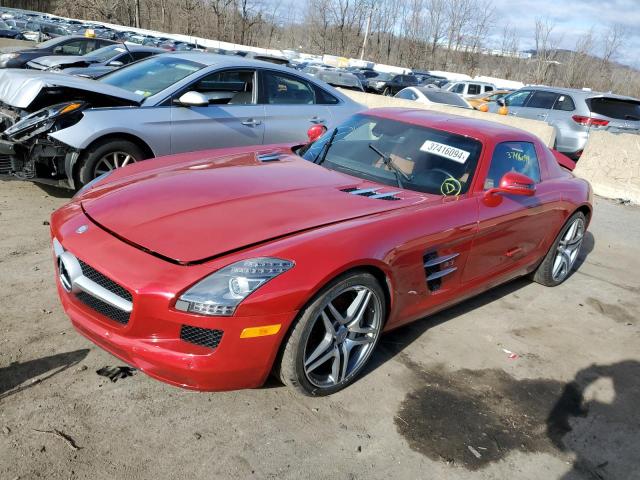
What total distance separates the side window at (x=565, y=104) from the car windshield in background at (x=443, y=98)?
141 inches

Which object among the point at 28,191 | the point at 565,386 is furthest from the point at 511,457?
the point at 28,191

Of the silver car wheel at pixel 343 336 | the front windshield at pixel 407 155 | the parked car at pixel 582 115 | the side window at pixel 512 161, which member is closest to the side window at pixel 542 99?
the parked car at pixel 582 115

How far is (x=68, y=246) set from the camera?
272cm

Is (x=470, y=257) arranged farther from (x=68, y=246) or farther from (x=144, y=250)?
(x=68, y=246)

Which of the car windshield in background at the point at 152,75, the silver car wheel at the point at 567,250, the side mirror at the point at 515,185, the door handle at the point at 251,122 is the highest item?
the car windshield in background at the point at 152,75

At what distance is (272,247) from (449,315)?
2.04 metres

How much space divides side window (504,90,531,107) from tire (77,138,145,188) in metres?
10.3

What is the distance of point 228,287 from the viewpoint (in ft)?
7.89

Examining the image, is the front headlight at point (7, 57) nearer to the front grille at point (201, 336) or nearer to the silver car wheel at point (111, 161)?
the silver car wheel at point (111, 161)

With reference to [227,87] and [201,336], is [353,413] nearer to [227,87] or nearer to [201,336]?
[201,336]

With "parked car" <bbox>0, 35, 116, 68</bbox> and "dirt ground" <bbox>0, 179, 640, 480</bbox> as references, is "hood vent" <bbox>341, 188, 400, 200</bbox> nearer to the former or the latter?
"dirt ground" <bbox>0, 179, 640, 480</bbox>

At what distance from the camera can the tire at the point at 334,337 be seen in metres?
2.61

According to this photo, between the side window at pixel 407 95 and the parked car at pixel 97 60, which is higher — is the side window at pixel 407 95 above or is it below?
below

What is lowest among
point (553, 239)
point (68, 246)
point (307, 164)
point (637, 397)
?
point (637, 397)
